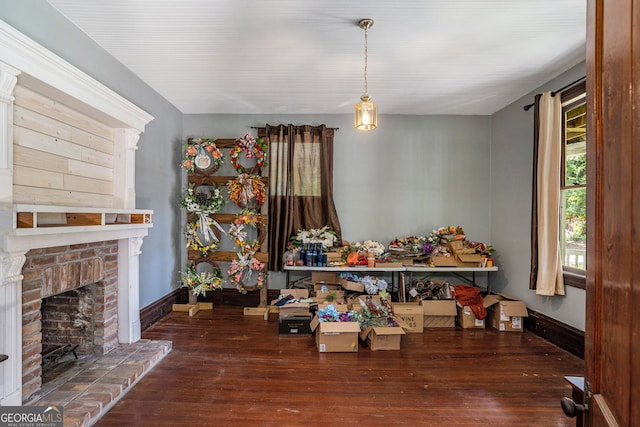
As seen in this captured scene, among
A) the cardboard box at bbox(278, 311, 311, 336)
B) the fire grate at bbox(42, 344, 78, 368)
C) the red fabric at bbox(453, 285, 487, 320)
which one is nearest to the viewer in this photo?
the fire grate at bbox(42, 344, 78, 368)

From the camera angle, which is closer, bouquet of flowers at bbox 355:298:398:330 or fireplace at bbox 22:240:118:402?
fireplace at bbox 22:240:118:402

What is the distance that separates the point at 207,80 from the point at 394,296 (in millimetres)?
3631

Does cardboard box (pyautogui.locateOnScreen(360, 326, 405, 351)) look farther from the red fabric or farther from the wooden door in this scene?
the wooden door

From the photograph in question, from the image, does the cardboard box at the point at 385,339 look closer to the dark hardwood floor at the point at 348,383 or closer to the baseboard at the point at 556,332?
the dark hardwood floor at the point at 348,383

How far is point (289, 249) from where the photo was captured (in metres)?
4.32

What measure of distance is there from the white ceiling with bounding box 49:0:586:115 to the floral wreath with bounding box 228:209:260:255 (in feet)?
5.00

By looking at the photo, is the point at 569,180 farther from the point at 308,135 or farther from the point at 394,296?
the point at 308,135

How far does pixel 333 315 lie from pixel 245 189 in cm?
204

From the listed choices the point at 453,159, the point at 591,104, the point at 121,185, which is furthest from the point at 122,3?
the point at 453,159

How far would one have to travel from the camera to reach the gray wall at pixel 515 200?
355 centimetres

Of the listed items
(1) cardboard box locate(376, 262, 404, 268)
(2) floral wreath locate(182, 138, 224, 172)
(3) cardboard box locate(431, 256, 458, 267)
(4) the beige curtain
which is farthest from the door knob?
(2) floral wreath locate(182, 138, 224, 172)

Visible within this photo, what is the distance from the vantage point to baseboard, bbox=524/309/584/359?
3.05 m

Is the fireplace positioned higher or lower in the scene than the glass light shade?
lower

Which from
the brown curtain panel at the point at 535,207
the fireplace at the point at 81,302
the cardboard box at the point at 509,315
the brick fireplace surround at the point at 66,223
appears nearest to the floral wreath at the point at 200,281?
the brick fireplace surround at the point at 66,223
